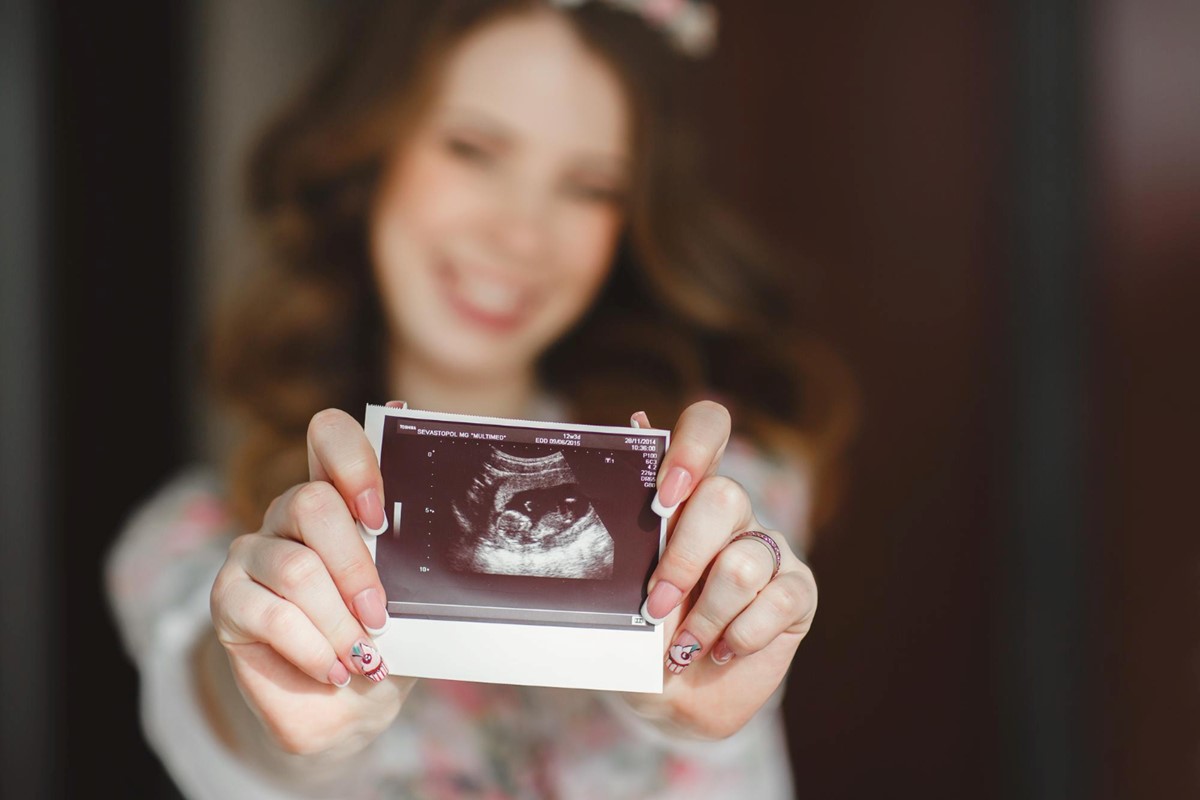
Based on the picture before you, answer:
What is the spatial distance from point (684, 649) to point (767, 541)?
0.07 m

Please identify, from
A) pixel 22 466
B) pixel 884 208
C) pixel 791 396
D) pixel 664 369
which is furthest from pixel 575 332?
pixel 22 466

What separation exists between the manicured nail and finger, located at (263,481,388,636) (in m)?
0.14

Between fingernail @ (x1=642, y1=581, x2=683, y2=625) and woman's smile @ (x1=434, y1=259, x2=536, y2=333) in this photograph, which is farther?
woman's smile @ (x1=434, y1=259, x2=536, y2=333)

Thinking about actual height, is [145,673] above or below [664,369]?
below

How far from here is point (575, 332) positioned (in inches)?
40.1

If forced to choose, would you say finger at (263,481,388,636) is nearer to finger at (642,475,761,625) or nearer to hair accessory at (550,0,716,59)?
finger at (642,475,761,625)

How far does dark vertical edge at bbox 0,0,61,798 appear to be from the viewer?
3.18 ft

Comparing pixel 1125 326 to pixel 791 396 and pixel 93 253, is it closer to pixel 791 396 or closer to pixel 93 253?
pixel 791 396

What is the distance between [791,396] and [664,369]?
0.18 meters

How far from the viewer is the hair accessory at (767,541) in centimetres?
45

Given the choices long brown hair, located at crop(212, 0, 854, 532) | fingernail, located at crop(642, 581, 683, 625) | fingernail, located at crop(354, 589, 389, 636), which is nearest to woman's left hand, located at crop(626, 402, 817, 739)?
fingernail, located at crop(642, 581, 683, 625)

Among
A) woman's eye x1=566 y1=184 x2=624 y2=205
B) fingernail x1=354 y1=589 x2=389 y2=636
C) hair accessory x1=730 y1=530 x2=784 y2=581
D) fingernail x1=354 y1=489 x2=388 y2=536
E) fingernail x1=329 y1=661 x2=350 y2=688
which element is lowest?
fingernail x1=329 y1=661 x2=350 y2=688

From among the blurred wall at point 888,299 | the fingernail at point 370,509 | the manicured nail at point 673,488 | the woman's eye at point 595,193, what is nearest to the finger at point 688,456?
the manicured nail at point 673,488

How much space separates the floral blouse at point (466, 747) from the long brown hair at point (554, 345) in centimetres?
20
